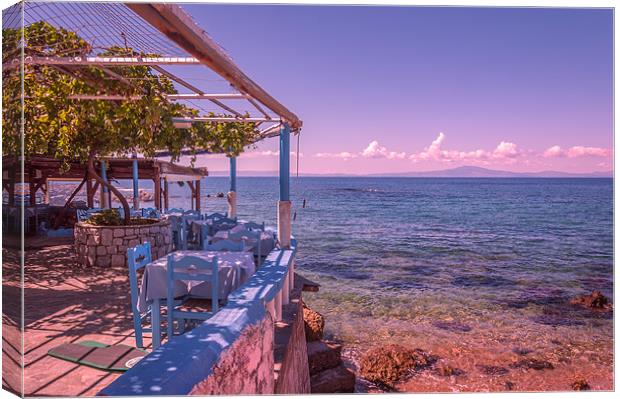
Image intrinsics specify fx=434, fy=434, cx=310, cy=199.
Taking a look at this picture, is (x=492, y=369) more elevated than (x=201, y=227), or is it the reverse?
(x=201, y=227)

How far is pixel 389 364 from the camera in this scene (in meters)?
7.59

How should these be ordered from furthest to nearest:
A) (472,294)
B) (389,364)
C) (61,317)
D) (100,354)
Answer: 1. (472,294)
2. (389,364)
3. (61,317)
4. (100,354)

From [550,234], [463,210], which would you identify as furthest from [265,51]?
[463,210]

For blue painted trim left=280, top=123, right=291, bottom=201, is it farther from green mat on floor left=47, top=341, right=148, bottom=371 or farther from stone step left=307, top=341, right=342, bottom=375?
green mat on floor left=47, top=341, right=148, bottom=371

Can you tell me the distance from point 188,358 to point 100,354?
2476mm

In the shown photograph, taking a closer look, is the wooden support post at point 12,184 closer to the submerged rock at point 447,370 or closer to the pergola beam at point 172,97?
the pergola beam at point 172,97

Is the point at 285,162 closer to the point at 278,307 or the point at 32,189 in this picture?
the point at 278,307

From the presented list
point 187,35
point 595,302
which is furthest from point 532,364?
point 187,35

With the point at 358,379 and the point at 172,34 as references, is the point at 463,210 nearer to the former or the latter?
the point at 358,379

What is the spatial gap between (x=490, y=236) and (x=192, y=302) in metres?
28.7

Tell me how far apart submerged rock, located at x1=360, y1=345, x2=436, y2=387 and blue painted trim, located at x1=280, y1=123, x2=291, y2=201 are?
3.24m

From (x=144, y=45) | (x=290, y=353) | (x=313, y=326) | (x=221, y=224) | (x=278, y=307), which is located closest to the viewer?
(x=290, y=353)

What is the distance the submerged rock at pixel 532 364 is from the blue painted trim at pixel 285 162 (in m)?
5.46

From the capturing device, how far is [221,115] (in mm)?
7945
